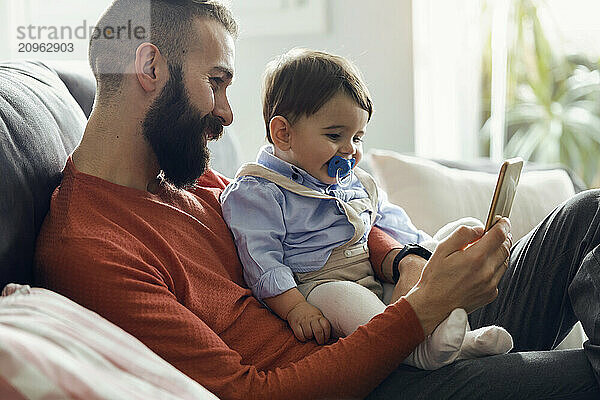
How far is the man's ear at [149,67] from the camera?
1.33 meters

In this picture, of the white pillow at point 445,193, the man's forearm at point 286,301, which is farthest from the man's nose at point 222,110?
the white pillow at point 445,193

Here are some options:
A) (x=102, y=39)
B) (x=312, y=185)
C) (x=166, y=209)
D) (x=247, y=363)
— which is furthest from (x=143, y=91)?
(x=247, y=363)

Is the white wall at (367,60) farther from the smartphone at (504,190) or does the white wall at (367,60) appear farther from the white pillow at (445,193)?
the smartphone at (504,190)

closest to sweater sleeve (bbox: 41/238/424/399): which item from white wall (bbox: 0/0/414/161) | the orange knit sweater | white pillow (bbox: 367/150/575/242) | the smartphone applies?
the orange knit sweater

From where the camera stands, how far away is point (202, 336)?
1.13 meters

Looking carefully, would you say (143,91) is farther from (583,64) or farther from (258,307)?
(583,64)

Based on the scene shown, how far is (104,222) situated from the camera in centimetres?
119

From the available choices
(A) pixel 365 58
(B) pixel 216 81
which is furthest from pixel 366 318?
(A) pixel 365 58

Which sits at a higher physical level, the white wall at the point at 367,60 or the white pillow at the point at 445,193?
the white wall at the point at 367,60

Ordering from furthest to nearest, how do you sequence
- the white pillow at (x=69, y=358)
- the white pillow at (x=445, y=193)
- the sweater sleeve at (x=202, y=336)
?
the white pillow at (x=445, y=193) < the sweater sleeve at (x=202, y=336) < the white pillow at (x=69, y=358)

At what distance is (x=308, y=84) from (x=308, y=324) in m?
0.47

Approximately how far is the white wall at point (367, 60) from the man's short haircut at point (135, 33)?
1.74m

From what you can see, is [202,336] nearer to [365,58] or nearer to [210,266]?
[210,266]

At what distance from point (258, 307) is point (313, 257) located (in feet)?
0.54
